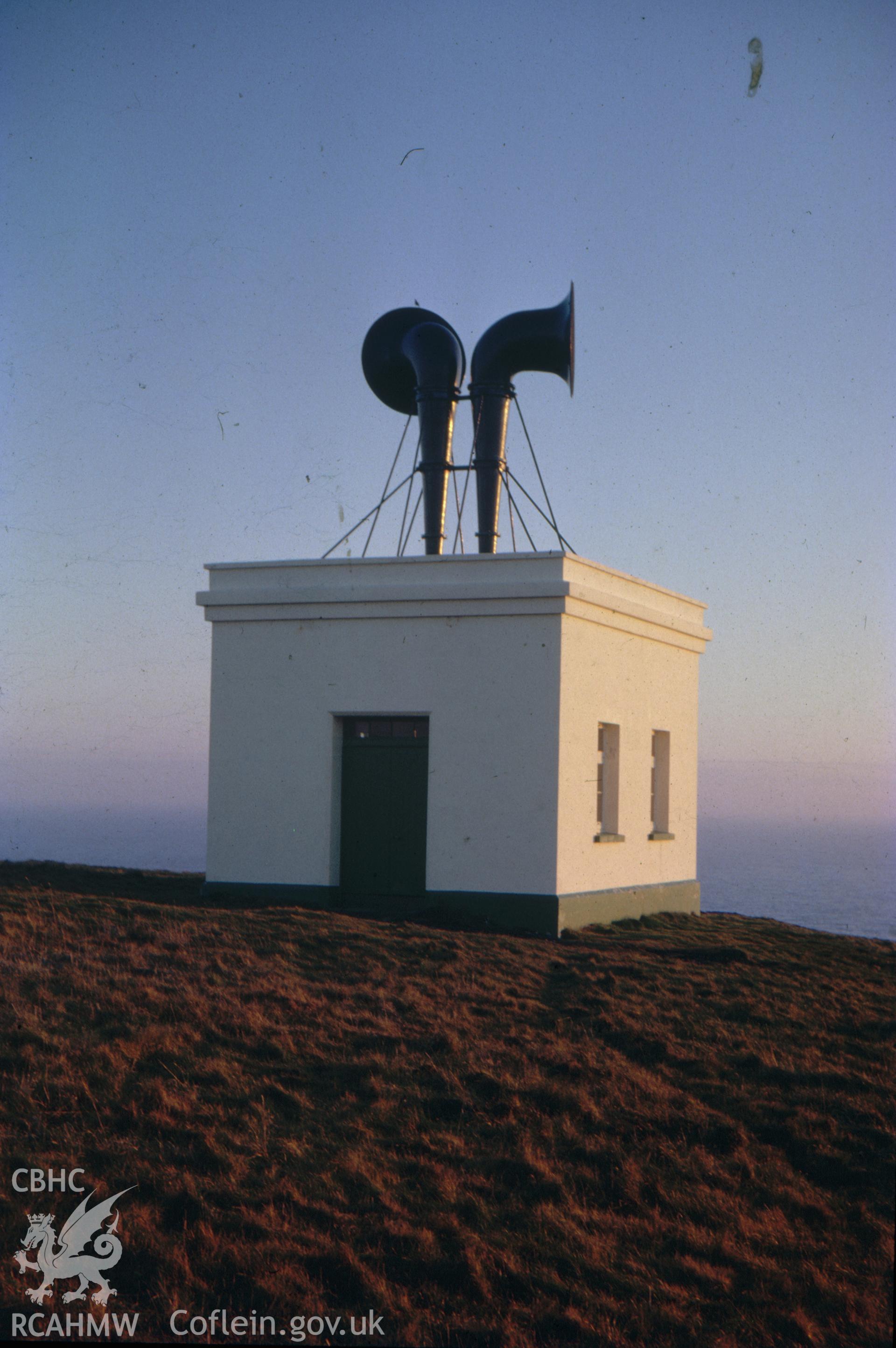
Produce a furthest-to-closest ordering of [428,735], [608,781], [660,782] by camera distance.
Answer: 1. [660,782]
2. [608,781]
3. [428,735]

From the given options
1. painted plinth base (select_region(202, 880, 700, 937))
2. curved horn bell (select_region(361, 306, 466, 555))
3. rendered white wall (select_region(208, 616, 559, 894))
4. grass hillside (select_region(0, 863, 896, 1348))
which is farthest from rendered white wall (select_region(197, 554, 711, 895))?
curved horn bell (select_region(361, 306, 466, 555))

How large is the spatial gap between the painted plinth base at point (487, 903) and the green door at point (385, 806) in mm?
205

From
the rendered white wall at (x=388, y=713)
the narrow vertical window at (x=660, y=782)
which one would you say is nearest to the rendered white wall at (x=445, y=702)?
the rendered white wall at (x=388, y=713)

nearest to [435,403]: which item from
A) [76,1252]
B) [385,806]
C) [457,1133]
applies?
[385,806]

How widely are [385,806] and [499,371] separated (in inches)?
280

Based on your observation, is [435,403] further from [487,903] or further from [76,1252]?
[76,1252]

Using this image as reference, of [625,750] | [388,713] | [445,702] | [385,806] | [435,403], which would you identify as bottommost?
[385,806]

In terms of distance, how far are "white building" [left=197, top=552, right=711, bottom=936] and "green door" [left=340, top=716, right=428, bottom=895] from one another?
20 mm

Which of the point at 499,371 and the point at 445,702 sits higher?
the point at 499,371

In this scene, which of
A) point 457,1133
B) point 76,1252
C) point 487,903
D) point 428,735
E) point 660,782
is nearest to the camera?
point 76,1252

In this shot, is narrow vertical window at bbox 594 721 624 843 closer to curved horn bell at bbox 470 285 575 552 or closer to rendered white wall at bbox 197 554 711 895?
rendered white wall at bbox 197 554 711 895

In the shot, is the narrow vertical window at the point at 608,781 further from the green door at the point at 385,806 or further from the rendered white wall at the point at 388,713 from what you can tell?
the green door at the point at 385,806

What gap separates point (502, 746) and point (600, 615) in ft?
7.29

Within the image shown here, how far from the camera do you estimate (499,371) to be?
17.2m
